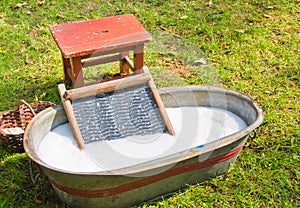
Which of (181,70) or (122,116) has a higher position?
(122,116)

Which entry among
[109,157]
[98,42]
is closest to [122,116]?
[109,157]

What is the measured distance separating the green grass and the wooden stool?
0.56 meters

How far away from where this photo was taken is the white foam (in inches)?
124

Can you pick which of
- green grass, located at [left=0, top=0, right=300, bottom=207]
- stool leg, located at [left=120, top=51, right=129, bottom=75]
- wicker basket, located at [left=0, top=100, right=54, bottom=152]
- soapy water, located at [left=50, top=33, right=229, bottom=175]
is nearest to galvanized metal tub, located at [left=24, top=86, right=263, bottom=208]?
soapy water, located at [left=50, top=33, right=229, bottom=175]

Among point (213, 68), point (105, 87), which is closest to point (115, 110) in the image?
point (105, 87)

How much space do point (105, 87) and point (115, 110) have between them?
21cm

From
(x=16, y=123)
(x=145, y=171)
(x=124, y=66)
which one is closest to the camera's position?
(x=145, y=171)

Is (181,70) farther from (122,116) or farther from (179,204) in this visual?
(179,204)

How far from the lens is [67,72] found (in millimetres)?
4375

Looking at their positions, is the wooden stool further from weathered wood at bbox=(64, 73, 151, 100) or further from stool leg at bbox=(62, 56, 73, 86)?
weathered wood at bbox=(64, 73, 151, 100)

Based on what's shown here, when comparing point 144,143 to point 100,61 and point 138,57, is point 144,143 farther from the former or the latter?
point 100,61

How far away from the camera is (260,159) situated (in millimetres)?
3637

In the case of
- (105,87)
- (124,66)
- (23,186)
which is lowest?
(23,186)

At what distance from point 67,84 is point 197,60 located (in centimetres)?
160
